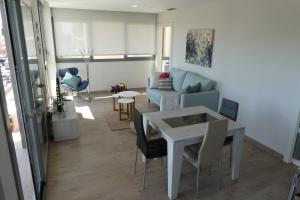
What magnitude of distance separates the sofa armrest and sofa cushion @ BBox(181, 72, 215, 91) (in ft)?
0.52

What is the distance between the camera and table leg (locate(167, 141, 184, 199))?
2289 millimetres

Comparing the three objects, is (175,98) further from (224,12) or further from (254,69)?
(224,12)

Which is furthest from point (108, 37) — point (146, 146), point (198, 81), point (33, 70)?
point (146, 146)

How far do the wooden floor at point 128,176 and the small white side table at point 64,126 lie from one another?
129 millimetres

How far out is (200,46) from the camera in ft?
16.3

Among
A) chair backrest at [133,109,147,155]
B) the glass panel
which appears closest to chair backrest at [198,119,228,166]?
chair backrest at [133,109,147,155]

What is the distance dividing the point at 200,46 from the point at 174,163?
340cm

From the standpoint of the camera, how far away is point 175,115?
2941 mm

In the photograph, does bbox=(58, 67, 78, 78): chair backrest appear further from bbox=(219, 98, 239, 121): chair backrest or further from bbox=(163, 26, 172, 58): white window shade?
bbox=(219, 98, 239, 121): chair backrest

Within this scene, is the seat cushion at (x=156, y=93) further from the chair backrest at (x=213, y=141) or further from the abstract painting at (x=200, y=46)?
the chair backrest at (x=213, y=141)

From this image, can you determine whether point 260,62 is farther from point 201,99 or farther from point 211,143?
point 211,143

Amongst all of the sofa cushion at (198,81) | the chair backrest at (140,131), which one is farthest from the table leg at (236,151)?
the sofa cushion at (198,81)

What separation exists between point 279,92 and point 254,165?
115cm

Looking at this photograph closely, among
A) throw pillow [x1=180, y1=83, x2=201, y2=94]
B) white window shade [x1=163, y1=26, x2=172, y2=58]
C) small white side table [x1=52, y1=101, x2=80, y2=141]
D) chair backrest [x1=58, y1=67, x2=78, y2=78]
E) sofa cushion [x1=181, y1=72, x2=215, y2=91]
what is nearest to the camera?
small white side table [x1=52, y1=101, x2=80, y2=141]
